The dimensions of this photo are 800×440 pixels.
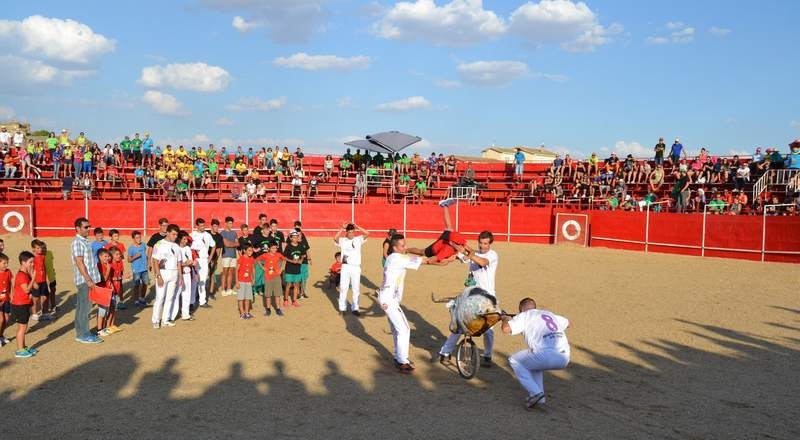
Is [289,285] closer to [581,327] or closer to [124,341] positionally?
[124,341]

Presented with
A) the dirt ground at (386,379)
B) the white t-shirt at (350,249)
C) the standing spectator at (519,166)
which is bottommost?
the dirt ground at (386,379)

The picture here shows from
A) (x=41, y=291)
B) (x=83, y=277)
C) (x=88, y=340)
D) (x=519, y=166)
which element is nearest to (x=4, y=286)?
(x=83, y=277)

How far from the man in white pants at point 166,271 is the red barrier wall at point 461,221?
1829cm

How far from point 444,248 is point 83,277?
5.53 m

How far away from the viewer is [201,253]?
41.5ft

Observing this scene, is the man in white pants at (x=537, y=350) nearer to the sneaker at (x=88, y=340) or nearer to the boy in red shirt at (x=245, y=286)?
the boy in red shirt at (x=245, y=286)

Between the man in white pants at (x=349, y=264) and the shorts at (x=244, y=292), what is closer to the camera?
the shorts at (x=244, y=292)

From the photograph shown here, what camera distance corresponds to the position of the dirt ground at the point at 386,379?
6.48 metres

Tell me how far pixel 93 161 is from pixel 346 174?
Result: 42.2 ft

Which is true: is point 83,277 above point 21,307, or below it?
above

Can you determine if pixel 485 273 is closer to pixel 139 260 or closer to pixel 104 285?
pixel 104 285

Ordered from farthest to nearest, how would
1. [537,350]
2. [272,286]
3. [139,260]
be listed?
[139,260]
[272,286]
[537,350]

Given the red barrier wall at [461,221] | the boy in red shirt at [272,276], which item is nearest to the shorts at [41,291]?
the boy in red shirt at [272,276]

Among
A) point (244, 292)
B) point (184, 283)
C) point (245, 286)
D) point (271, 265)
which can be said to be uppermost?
point (271, 265)
